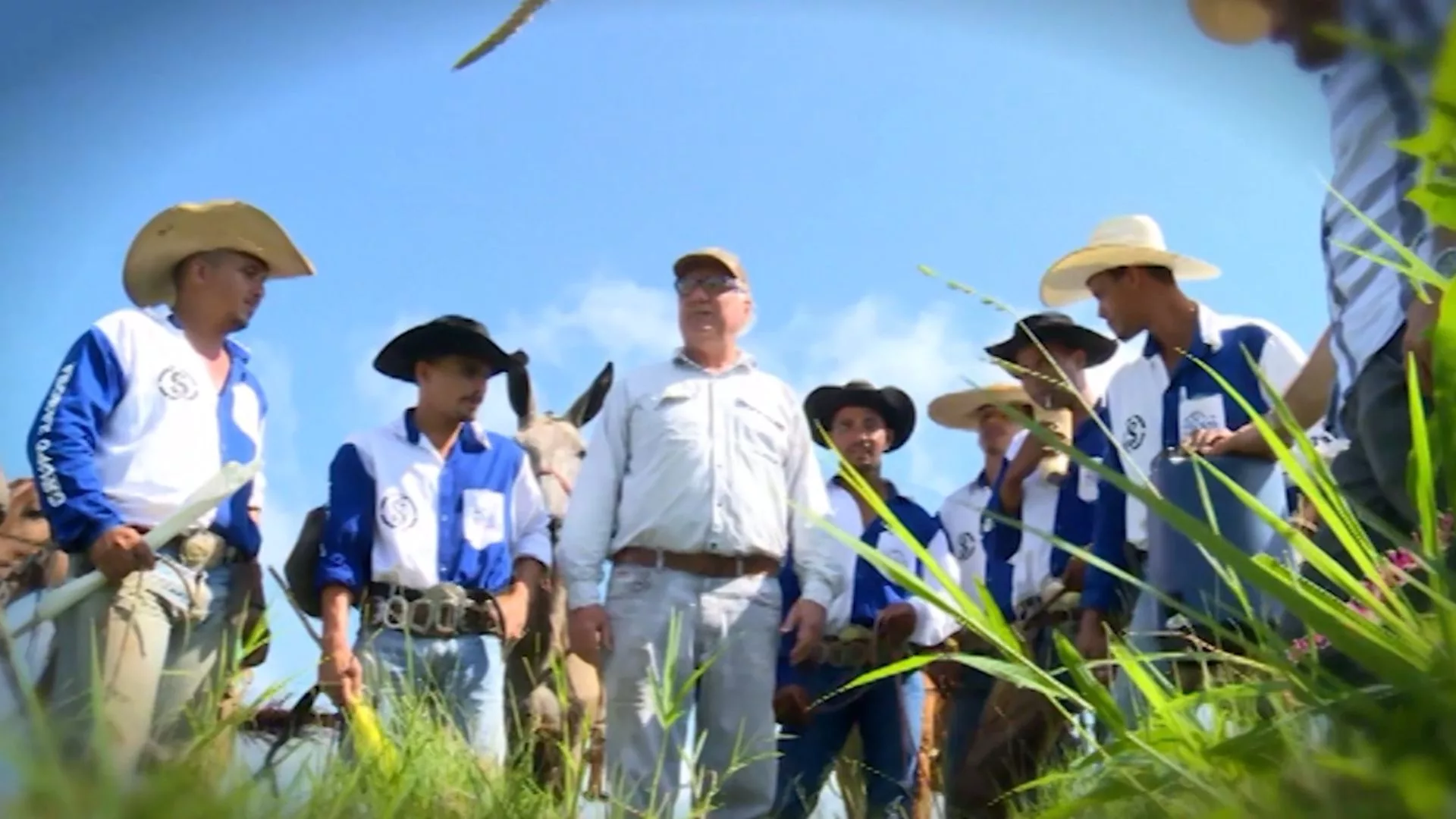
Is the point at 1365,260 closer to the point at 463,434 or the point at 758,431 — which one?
the point at 758,431

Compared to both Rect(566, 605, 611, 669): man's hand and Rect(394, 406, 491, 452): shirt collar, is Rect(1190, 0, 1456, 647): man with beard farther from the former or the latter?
Rect(394, 406, 491, 452): shirt collar

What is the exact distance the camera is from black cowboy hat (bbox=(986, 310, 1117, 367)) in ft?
14.9

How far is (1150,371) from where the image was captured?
3.35m

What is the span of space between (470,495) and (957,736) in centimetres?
153

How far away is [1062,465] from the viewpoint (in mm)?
4277

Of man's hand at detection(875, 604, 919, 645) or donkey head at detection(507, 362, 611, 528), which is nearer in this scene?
man's hand at detection(875, 604, 919, 645)

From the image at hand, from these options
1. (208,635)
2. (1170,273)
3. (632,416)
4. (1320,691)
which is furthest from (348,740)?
(1170,273)

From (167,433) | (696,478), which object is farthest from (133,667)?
(696,478)

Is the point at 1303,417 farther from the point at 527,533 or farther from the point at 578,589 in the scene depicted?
the point at 527,533

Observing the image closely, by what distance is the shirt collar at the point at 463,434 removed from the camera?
3.96m

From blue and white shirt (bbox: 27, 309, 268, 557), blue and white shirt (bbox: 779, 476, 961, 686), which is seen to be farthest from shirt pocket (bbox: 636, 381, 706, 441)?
blue and white shirt (bbox: 27, 309, 268, 557)

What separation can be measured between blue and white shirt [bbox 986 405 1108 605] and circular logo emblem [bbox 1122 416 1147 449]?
43cm

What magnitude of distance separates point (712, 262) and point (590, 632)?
3.30 ft

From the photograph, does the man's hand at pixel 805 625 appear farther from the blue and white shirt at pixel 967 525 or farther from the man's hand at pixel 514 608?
the blue and white shirt at pixel 967 525
